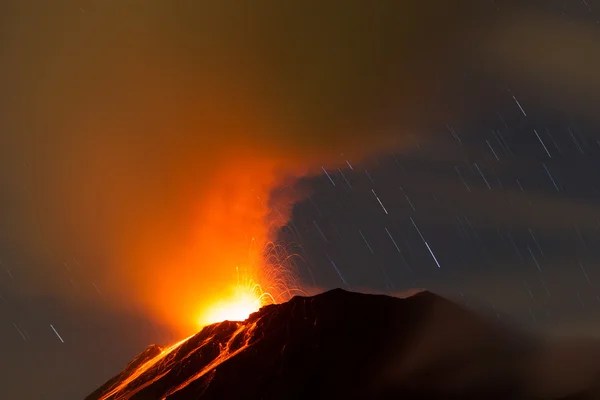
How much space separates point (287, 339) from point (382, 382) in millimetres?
24179

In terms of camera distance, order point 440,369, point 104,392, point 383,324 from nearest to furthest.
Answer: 1. point 440,369
2. point 383,324
3. point 104,392

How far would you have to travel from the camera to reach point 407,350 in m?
170

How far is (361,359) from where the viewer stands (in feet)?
536

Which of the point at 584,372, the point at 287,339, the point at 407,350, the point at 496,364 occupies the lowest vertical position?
the point at 584,372

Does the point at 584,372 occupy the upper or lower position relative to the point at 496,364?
lower

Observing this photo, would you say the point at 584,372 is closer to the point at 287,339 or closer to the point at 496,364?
the point at 496,364

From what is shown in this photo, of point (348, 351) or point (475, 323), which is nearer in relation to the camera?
point (348, 351)

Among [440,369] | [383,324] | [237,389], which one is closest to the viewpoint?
[237,389]

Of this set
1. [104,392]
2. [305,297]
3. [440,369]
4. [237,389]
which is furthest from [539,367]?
[104,392]

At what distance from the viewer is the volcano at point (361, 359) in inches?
5915

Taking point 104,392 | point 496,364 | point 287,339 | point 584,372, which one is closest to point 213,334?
point 287,339

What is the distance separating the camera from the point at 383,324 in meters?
178

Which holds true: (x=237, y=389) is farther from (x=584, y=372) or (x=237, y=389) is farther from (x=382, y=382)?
(x=584, y=372)

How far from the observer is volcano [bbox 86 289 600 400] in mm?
150250
